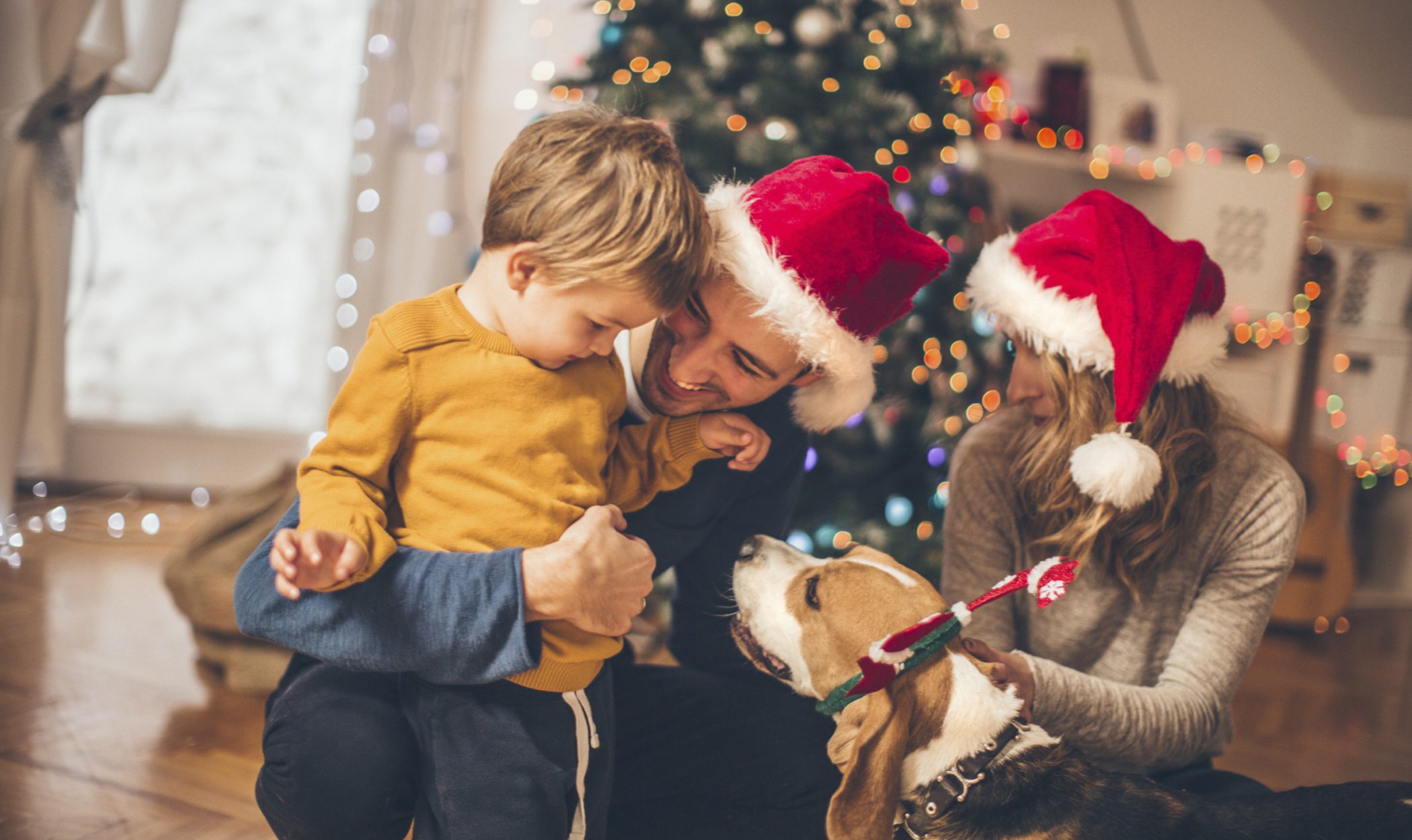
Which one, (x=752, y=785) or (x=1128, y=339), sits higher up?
(x=1128, y=339)

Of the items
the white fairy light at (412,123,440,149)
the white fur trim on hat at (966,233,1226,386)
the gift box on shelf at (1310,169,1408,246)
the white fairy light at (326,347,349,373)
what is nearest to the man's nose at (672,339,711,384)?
the white fur trim on hat at (966,233,1226,386)

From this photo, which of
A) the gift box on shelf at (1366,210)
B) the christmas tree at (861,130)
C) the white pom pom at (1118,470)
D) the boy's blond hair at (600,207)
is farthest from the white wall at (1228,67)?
the boy's blond hair at (600,207)

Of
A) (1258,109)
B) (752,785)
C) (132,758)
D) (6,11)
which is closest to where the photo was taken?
(752,785)

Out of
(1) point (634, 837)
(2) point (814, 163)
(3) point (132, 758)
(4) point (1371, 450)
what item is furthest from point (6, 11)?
(4) point (1371, 450)

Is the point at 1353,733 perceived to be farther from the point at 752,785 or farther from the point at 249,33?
the point at 249,33

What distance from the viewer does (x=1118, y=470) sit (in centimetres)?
135

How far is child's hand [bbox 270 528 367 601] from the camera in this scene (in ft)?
3.09

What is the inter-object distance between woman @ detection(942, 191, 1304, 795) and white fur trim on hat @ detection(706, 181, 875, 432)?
0.30 m

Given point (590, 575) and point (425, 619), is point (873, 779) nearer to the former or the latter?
point (590, 575)

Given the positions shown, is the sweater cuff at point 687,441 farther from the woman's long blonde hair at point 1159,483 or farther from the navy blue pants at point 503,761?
the woman's long blonde hair at point 1159,483

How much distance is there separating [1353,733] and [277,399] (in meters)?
4.14

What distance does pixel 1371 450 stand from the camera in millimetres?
4586

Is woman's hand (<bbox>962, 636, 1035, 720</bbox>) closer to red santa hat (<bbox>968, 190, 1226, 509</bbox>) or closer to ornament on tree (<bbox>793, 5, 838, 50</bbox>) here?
red santa hat (<bbox>968, 190, 1226, 509</bbox>)

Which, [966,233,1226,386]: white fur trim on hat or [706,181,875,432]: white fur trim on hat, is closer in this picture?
[706,181,875,432]: white fur trim on hat
